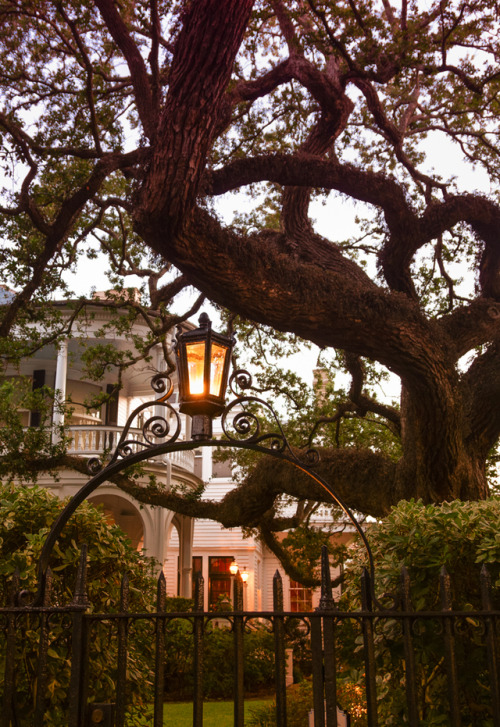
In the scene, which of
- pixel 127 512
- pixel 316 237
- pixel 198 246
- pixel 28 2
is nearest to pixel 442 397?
pixel 316 237

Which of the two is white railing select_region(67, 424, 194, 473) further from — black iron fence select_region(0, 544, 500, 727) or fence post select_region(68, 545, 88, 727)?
fence post select_region(68, 545, 88, 727)

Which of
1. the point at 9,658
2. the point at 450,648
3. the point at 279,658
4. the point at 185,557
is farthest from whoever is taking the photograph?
the point at 185,557

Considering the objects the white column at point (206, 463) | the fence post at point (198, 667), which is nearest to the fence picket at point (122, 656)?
the fence post at point (198, 667)

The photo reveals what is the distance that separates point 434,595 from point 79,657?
2240 millimetres

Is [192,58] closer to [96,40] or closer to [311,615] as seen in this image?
[311,615]

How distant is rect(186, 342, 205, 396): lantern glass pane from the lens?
409 cm

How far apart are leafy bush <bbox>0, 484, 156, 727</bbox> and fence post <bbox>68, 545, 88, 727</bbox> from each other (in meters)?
1.14

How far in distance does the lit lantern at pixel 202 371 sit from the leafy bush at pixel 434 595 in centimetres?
149

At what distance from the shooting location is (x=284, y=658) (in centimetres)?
313

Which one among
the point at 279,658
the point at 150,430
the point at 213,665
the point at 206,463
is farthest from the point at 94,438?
the point at 279,658

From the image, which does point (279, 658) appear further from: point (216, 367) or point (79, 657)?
point (216, 367)

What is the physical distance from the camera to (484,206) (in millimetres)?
9023

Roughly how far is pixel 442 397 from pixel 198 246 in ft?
11.9

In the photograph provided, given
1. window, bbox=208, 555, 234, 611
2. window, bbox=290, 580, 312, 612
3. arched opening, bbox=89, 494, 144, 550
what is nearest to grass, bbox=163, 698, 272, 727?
arched opening, bbox=89, 494, 144, 550
